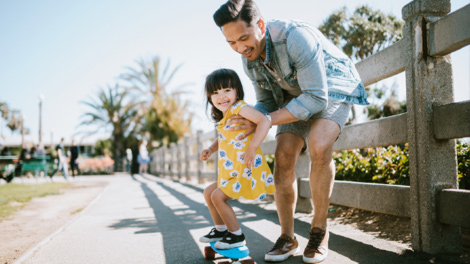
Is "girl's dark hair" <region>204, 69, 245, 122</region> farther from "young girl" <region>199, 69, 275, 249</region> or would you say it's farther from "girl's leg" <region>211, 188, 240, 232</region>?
"girl's leg" <region>211, 188, 240, 232</region>

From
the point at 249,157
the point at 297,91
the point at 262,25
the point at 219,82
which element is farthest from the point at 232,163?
the point at 262,25

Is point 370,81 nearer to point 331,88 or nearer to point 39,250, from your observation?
point 331,88

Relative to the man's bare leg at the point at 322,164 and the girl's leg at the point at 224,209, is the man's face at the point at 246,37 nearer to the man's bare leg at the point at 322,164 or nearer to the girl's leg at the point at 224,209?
the man's bare leg at the point at 322,164

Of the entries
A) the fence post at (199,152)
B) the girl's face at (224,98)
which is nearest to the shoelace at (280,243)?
the girl's face at (224,98)

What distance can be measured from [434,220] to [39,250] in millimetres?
2861

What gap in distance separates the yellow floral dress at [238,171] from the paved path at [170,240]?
49cm

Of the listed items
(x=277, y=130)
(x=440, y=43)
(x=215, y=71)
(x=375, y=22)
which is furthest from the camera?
(x=375, y=22)

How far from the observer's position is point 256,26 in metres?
2.29

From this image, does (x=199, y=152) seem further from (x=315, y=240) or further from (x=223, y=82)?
(x=315, y=240)

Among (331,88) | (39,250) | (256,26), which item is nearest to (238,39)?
(256,26)

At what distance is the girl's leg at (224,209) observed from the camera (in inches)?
90.1

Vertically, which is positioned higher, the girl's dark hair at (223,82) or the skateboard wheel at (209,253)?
the girl's dark hair at (223,82)

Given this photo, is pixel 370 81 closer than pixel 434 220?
No

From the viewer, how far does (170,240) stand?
10.5 feet
